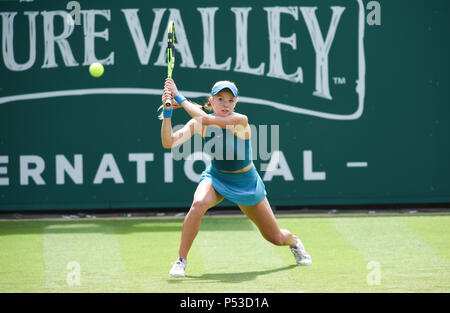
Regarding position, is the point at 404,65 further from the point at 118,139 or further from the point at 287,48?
the point at 118,139

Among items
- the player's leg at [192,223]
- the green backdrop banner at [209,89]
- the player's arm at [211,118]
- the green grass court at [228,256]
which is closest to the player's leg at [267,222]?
the green grass court at [228,256]

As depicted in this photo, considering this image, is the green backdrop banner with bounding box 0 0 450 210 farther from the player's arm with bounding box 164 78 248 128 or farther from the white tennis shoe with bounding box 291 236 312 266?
the player's arm with bounding box 164 78 248 128

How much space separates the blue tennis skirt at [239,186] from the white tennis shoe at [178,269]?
23.9 inches

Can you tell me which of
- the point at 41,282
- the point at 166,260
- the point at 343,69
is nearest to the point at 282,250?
the point at 166,260

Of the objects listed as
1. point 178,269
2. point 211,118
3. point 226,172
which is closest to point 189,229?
point 178,269

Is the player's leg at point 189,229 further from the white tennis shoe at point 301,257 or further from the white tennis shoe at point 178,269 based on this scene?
the white tennis shoe at point 301,257

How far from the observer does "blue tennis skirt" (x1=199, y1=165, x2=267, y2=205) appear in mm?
6047

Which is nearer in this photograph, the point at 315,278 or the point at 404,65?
the point at 315,278

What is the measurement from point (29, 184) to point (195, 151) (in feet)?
6.34

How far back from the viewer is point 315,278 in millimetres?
5715

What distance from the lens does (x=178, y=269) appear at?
5793 mm

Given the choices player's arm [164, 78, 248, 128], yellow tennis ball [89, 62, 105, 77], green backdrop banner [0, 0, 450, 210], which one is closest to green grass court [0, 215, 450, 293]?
green backdrop banner [0, 0, 450, 210]

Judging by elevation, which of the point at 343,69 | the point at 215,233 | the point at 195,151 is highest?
the point at 343,69

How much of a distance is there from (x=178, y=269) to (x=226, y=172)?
0.85 m
